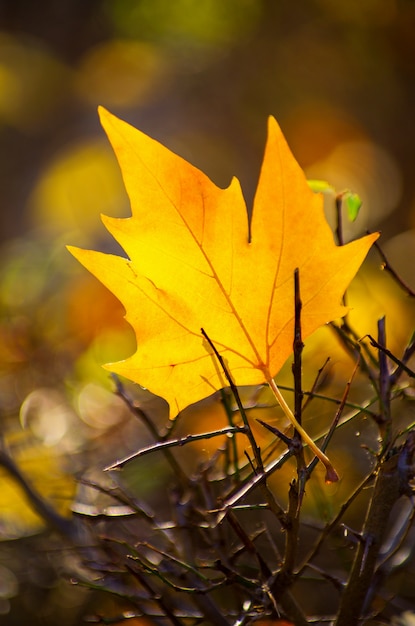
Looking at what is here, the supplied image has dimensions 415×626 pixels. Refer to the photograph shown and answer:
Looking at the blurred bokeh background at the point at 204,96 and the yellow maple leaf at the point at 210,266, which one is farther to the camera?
the blurred bokeh background at the point at 204,96

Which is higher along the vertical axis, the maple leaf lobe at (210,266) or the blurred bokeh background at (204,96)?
the blurred bokeh background at (204,96)

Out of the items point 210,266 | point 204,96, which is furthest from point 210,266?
point 204,96

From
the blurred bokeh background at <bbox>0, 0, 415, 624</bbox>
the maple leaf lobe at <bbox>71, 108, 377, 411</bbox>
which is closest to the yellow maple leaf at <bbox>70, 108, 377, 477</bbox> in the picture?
the maple leaf lobe at <bbox>71, 108, 377, 411</bbox>

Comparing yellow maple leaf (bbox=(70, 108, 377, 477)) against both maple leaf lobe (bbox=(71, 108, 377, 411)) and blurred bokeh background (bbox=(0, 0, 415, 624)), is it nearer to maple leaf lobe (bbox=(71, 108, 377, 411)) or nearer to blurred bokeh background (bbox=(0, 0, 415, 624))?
maple leaf lobe (bbox=(71, 108, 377, 411))

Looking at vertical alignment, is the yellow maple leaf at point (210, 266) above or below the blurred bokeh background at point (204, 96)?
below

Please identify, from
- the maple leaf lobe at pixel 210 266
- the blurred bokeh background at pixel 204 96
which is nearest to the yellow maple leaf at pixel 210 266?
the maple leaf lobe at pixel 210 266

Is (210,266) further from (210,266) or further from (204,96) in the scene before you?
(204,96)

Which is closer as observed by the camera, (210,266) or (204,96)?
(210,266)

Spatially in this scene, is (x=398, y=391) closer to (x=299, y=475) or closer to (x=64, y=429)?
(x=299, y=475)

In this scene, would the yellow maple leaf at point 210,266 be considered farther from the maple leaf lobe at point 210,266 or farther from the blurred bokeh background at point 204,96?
the blurred bokeh background at point 204,96
